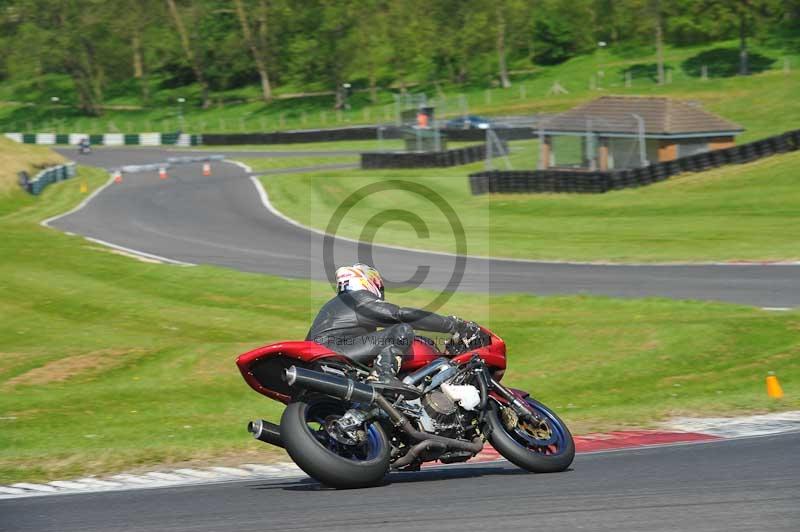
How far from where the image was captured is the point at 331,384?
7512 millimetres

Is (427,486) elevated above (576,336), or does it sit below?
above

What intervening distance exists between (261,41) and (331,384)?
320ft

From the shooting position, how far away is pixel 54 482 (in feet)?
29.0

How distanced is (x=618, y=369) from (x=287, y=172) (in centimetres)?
4175

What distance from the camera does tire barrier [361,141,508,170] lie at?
48.5 m

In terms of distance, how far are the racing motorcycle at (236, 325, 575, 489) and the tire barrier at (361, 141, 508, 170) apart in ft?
132

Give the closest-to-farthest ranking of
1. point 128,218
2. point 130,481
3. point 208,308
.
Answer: point 130,481
point 208,308
point 128,218

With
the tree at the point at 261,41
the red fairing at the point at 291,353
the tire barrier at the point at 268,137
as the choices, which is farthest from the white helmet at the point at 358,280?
the tree at the point at 261,41

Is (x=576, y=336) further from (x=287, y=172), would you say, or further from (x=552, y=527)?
(x=287, y=172)

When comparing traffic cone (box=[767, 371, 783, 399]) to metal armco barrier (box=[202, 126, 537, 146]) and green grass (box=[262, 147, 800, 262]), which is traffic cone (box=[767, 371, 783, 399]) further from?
metal armco barrier (box=[202, 126, 537, 146])

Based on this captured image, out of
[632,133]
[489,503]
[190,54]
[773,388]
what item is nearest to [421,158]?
[632,133]

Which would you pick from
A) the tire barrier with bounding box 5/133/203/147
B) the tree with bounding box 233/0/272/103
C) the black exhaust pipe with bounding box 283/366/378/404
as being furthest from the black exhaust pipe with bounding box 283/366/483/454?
the tree with bounding box 233/0/272/103

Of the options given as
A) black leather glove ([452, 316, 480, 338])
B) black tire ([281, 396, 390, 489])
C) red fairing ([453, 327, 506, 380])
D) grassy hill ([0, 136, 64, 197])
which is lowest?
grassy hill ([0, 136, 64, 197])

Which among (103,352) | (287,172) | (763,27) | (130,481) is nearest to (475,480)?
(130,481)
